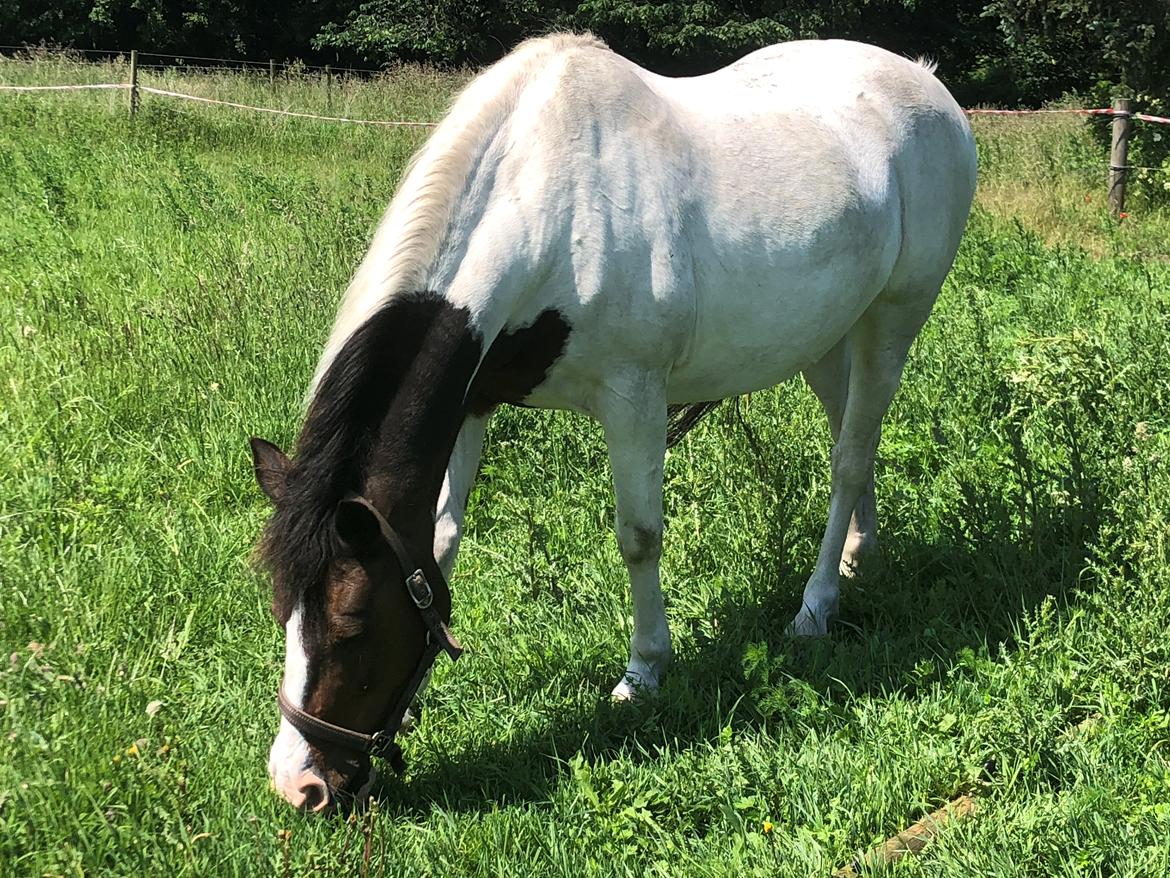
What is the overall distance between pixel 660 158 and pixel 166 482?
2.61 metres

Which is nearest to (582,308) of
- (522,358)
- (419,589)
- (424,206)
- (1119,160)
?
(522,358)

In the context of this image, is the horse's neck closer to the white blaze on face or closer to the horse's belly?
the white blaze on face

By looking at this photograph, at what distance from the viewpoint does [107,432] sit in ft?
14.8

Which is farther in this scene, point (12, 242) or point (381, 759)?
point (12, 242)

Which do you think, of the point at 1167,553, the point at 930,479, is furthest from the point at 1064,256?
the point at 1167,553

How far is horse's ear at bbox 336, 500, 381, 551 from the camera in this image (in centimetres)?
228

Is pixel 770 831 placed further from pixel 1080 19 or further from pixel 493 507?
pixel 1080 19

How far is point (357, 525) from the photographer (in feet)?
7.64

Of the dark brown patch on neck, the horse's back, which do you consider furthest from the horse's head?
the horse's back

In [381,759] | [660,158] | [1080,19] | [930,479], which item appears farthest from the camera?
[1080,19]

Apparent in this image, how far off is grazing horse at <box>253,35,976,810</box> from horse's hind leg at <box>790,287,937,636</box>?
0.01m

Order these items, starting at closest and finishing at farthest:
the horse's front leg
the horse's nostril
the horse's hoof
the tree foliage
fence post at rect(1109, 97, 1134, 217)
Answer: the horse's nostril → the horse's front leg → the horse's hoof → fence post at rect(1109, 97, 1134, 217) → the tree foliage

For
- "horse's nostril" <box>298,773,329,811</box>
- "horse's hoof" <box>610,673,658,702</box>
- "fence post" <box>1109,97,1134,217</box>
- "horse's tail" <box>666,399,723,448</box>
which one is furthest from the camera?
"fence post" <box>1109,97,1134,217</box>

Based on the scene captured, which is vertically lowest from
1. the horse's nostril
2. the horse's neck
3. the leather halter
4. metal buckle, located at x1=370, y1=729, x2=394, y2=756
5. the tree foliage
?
the horse's nostril
